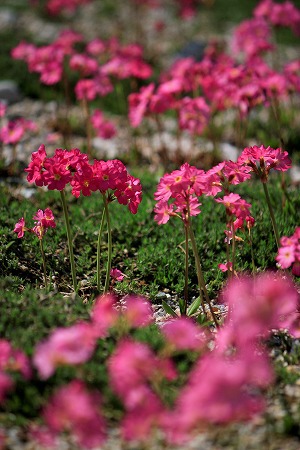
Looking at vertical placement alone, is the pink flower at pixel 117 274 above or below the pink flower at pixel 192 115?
below

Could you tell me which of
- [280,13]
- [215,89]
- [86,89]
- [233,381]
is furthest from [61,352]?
[280,13]

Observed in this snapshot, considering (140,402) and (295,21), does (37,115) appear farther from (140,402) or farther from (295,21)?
(140,402)

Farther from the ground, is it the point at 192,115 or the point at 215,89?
the point at 215,89

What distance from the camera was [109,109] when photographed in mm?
8453

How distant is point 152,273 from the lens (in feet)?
13.2

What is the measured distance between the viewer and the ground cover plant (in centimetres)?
190

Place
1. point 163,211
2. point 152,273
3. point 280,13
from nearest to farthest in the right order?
point 163,211, point 152,273, point 280,13

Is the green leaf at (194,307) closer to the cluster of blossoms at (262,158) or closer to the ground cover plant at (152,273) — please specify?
the ground cover plant at (152,273)

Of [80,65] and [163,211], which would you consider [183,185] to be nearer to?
[163,211]

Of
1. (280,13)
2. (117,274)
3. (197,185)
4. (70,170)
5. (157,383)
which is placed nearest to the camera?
(157,383)

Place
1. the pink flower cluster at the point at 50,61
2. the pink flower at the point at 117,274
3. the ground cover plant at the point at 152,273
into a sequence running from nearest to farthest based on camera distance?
1. the ground cover plant at the point at 152,273
2. the pink flower at the point at 117,274
3. the pink flower cluster at the point at 50,61

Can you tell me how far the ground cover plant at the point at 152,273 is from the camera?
6.25ft

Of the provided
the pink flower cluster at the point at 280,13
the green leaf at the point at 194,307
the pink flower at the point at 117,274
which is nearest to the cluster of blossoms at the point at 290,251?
the green leaf at the point at 194,307

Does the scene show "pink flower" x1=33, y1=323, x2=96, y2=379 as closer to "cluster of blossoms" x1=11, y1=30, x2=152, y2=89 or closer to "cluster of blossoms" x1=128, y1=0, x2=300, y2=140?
"cluster of blossoms" x1=128, y1=0, x2=300, y2=140
